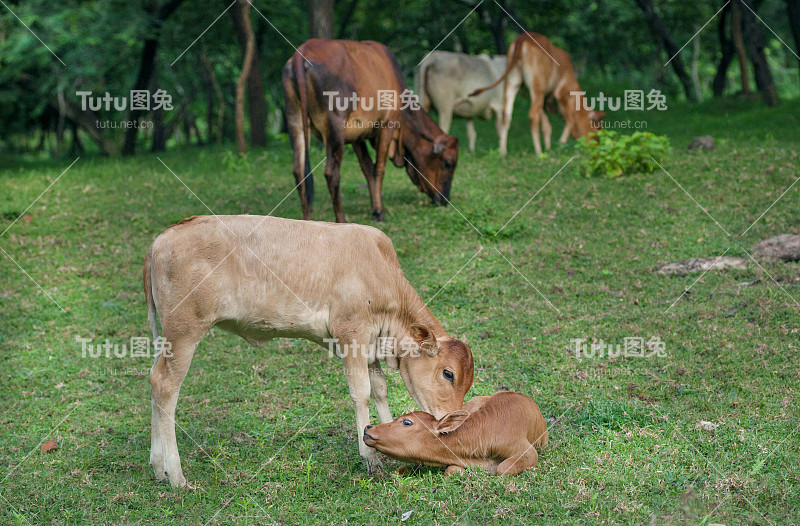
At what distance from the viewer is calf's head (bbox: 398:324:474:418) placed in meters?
5.61

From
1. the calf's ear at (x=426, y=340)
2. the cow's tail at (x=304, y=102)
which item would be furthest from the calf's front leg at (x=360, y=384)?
the cow's tail at (x=304, y=102)

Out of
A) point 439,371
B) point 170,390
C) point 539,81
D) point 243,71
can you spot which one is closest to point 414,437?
point 439,371

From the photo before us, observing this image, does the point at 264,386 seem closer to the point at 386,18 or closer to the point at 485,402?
the point at 485,402

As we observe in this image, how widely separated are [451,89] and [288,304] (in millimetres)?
11892

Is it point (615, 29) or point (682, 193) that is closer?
point (682, 193)

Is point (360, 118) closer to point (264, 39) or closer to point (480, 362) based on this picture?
point (480, 362)

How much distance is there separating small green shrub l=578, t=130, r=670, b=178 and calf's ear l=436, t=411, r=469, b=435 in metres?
8.37

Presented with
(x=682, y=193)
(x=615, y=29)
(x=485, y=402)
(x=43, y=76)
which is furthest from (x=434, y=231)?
(x=615, y=29)

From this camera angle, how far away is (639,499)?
4.88m

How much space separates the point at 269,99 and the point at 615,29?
13.4 m

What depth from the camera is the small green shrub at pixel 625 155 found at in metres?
12.8

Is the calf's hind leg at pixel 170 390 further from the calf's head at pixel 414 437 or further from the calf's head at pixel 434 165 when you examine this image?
the calf's head at pixel 434 165

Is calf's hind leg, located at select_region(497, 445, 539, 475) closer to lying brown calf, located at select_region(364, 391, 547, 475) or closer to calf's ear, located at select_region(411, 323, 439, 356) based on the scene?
lying brown calf, located at select_region(364, 391, 547, 475)

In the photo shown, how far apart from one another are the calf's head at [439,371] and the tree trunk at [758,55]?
14.6m
